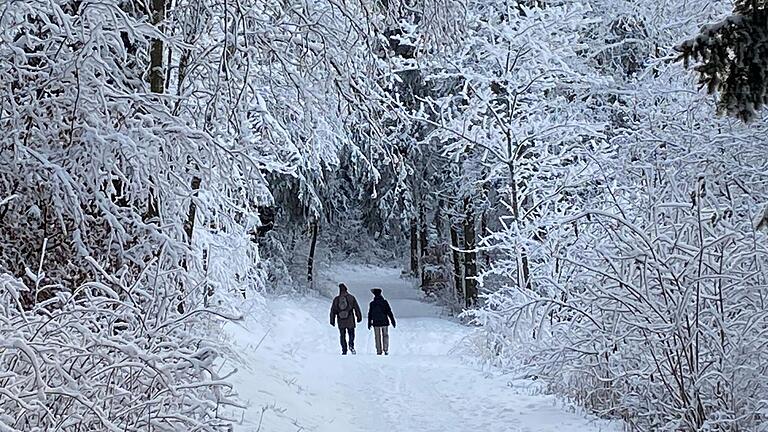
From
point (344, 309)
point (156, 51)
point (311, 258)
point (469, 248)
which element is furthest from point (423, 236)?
point (156, 51)

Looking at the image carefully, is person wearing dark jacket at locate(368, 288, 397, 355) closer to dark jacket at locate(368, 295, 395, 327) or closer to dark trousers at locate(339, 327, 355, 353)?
dark jacket at locate(368, 295, 395, 327)

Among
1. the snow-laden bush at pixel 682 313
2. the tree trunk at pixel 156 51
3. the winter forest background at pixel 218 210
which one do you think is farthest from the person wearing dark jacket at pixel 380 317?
the tree trunk at pixel 156 51

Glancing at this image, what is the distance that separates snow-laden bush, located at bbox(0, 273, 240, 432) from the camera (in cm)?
345

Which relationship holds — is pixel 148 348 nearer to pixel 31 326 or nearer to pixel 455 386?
pixel 31 326

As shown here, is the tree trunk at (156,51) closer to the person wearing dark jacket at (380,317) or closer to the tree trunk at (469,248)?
the person wearing dark jacket at (380,317)

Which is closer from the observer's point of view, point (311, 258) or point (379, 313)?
point (379, 313)

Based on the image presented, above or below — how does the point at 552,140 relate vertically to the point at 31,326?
above

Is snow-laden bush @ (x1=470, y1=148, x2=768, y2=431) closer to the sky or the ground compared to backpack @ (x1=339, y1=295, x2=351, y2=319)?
closer to the sky

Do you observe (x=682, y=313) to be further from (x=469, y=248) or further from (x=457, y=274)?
(x=457, y=274)

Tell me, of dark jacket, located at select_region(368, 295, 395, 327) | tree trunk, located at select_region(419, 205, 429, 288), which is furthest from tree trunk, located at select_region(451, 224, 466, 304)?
dark jacket, located at select_region(368, 295, 395, 327)

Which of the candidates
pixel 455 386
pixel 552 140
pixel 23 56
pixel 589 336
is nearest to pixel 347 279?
pixel 552 140

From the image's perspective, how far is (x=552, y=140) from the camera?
505 inches

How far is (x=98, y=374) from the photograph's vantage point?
12.0 feet

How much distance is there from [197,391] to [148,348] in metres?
0.36
